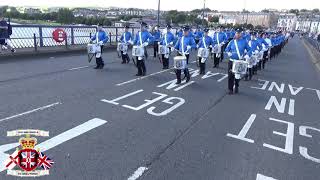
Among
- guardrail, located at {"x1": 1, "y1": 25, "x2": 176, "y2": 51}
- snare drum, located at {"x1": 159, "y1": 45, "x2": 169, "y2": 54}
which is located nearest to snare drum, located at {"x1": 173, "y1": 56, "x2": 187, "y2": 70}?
A: snare drum, located at {"x1": 159, "y1": 45, "x2": 169, "y2": 54}

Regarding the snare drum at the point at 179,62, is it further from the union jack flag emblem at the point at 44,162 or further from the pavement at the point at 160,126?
the union jack flag emblem at the point at 44,162

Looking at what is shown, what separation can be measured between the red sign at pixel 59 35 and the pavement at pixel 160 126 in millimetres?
8109

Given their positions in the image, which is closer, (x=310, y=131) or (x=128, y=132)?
(x=128, y=132)

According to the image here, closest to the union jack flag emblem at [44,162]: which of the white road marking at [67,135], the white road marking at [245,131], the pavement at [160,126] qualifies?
the pavement at [160,126]

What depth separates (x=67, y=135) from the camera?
19.4 feet

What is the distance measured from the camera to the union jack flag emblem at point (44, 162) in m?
4.58

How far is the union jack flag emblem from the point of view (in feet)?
15.0

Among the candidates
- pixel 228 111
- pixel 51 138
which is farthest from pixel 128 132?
pixel 228 111

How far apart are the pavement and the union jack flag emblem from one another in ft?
0.39

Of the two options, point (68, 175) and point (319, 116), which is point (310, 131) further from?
point (68, 175)

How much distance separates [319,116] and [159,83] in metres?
5.25

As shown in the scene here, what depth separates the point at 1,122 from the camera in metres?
6.38

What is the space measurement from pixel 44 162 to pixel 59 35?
54.9 feet

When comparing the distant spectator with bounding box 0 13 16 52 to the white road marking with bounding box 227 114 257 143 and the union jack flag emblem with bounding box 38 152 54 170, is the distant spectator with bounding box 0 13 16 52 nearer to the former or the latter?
the union jack flag emblem with bounding box 38 152 54 170
